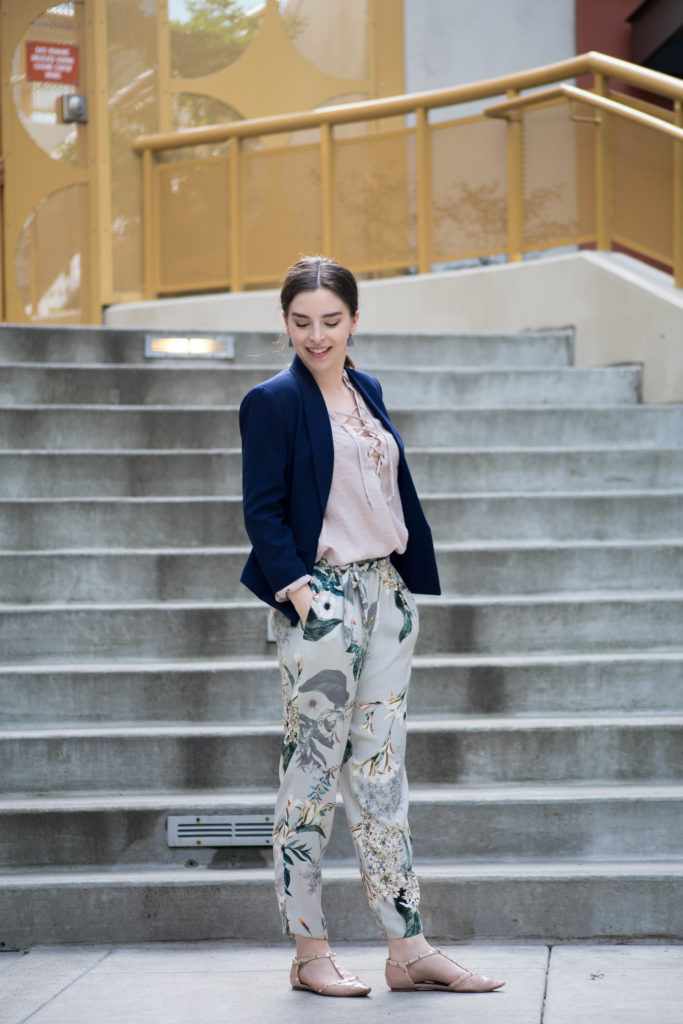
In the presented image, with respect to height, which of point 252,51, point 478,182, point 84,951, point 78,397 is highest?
point 252,51

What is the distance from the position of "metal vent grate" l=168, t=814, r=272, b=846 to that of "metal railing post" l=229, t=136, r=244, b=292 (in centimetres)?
555

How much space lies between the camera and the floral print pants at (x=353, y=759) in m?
2.97

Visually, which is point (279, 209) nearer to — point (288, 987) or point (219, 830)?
point (219, 830)

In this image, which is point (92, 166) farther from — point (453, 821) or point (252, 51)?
point (453, 821)

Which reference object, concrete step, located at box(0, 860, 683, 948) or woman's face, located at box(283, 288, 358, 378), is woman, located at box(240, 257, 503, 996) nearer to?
woman's face, located at box(283, 288, 358, 378)

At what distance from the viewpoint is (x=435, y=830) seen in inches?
148

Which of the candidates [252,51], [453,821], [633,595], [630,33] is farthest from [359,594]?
[630,33]

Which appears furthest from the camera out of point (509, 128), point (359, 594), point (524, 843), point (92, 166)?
point (92, 166)

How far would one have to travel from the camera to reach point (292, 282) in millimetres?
3039

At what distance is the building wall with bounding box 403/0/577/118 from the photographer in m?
10.5

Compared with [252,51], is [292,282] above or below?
below

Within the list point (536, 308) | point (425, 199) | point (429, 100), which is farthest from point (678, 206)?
point (429, 100)

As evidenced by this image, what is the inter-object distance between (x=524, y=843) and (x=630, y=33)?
8455 millimetres

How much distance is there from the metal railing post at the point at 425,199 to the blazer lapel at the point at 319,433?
5.14 meters
